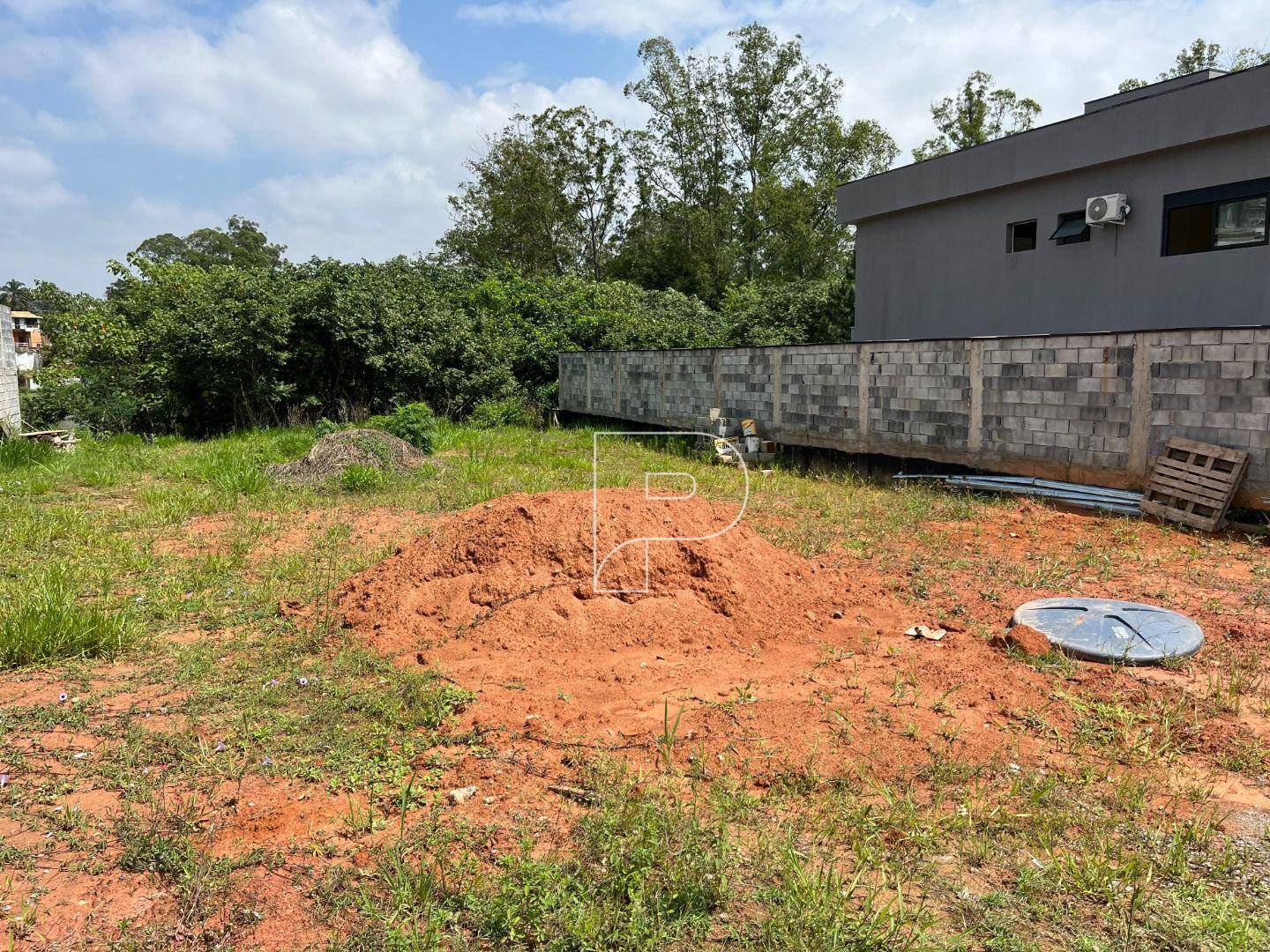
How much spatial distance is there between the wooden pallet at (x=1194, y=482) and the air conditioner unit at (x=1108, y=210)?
534 cm

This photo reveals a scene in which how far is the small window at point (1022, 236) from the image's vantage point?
13.0 m

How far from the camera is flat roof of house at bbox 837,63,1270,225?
32.6 feet

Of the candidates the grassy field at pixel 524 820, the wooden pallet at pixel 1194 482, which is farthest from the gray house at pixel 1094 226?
the grassy field at pixel 524 820

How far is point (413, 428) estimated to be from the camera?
11.8 meters

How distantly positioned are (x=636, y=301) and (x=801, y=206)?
34.8 ft

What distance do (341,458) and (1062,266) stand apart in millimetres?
10465

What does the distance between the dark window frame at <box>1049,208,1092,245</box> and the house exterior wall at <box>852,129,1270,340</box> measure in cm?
7

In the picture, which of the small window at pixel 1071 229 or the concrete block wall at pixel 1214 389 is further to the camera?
the small window at pixel 1071 229

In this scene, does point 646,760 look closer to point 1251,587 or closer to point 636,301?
point 1251,587

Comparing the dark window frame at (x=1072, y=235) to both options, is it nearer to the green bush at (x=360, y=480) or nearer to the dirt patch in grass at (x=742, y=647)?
Answer: the dirt patch in grass at (x=742, y=647)

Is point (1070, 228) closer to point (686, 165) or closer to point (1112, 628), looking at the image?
point (1112, 628)

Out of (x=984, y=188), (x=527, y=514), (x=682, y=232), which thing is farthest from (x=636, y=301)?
(x=527, y=514)

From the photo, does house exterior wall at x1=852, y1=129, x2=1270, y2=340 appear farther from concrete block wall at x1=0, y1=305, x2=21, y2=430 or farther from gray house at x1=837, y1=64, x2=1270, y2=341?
concrete block wall at x1=0, y1=305, x2=21, y2=430

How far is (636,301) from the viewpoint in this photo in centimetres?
2180
